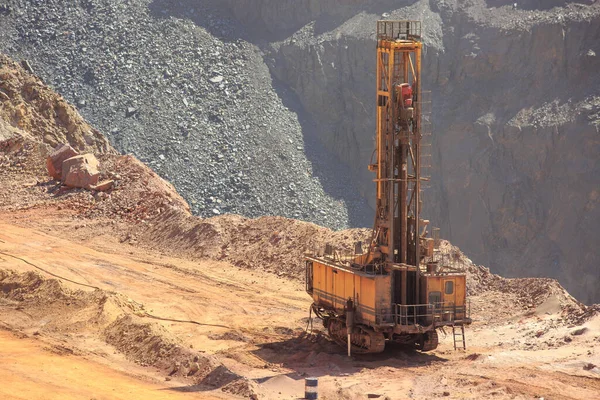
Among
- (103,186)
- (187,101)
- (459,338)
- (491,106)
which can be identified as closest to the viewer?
(459,338)

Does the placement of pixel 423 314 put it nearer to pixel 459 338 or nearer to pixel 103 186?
pixel 459 338

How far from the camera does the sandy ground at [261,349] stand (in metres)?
20.8

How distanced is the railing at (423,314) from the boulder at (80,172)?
19480 millimetres

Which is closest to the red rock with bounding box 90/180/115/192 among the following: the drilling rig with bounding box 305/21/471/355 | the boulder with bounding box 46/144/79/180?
the boulder with bounding box 46/144/79/180

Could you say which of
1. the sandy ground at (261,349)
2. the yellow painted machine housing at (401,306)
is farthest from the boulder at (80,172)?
the yellow painted machine housing at (401,306)

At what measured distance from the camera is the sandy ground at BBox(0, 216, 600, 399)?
20.8 metres

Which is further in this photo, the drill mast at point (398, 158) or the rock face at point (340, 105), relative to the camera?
the rock face at point (340, 105)

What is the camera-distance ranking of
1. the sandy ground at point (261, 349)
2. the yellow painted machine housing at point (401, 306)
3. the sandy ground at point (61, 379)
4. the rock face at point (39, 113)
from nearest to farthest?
the sandy ground at point (61, 379)
the sandy ground at point (261, 349)
the yellow painted machine housing at point (401, 306)
the rock face at point (39, 113)

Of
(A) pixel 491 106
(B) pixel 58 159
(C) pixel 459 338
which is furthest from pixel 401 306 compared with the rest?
(A) pixel 491 106

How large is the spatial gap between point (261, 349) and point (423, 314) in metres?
4.05

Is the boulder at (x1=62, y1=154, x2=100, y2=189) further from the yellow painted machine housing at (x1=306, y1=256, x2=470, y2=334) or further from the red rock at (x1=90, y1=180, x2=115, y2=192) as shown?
the yellow painted machine housing at (x1=306, y1=256, x2=470, y2=334)

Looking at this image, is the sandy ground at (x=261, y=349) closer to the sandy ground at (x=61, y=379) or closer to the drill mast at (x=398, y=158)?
the sandy ground at (x=61, y=379)

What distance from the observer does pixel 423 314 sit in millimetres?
23312

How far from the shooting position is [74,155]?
134 ft
